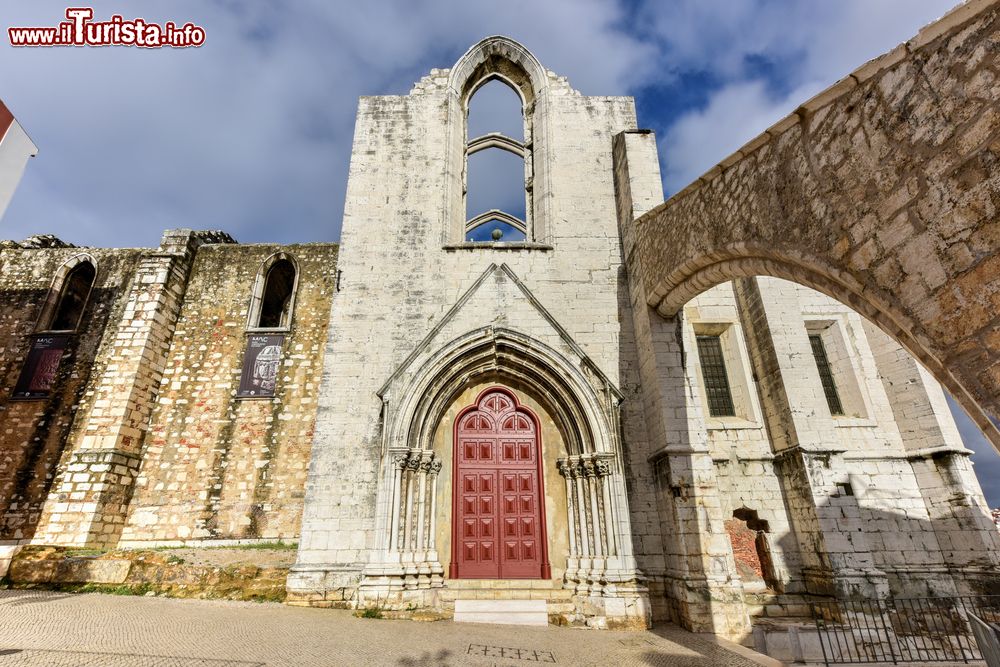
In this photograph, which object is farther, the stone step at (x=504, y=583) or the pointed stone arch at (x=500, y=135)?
the pointed stone arch at (x=500, y=135)

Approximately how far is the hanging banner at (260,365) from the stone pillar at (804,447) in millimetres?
10679

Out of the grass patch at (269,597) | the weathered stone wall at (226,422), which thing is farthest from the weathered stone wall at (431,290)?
the weathered stone wall at (226,422)

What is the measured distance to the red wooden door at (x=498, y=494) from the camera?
682 cm

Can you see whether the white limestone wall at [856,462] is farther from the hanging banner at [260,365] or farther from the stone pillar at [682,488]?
the hanging banner at [260,365]

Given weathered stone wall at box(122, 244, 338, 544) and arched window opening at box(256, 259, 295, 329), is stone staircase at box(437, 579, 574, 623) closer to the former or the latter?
weathered stone wall at box(122, 244, 338, 544)

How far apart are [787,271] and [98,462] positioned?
12.1 m

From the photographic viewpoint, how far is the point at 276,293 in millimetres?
12938

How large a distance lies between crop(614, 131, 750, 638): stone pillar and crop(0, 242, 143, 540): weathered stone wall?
11.8 m

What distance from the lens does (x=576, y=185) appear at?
30.1 ft

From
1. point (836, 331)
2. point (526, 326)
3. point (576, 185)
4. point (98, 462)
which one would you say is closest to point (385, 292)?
point (526, 326)

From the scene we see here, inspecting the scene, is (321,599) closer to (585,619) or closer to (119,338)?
(585,619)

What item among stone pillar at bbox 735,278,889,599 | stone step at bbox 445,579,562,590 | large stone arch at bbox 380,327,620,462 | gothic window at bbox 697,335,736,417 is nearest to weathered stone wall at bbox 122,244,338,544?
large stone arch at bbox 380,327,620,462

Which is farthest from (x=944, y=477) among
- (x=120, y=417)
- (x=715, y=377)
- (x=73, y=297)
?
(x=73, y=297)

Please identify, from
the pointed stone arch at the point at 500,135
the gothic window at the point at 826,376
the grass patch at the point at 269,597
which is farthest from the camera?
the pointed stone arch at the point at 500,135
